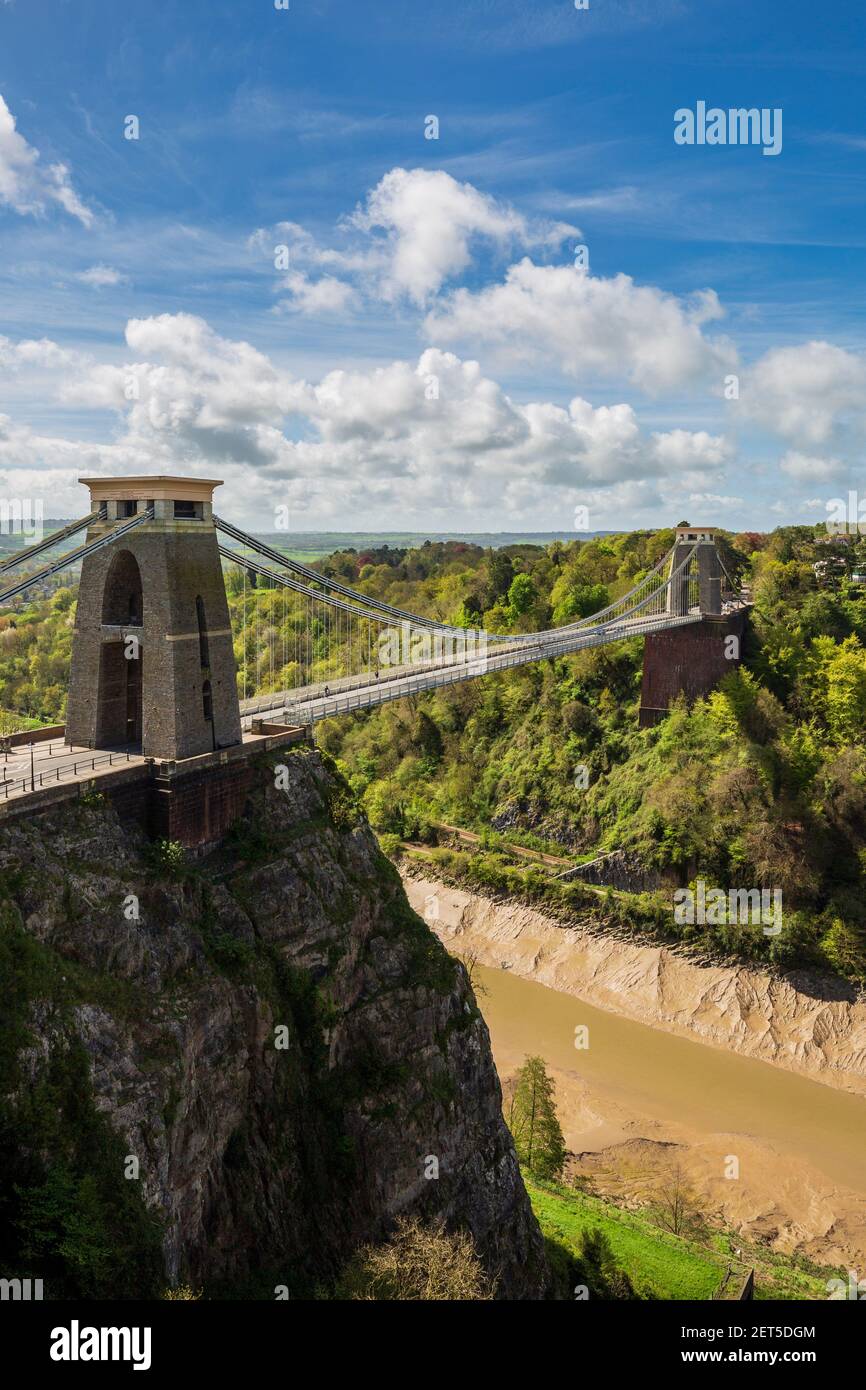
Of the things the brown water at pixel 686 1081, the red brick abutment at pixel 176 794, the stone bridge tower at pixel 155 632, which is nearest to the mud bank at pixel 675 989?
the brown water at pixel 686 1081

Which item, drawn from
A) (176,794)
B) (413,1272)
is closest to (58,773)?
(176,794)

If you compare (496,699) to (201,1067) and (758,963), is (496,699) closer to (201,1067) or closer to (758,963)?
(758,963)

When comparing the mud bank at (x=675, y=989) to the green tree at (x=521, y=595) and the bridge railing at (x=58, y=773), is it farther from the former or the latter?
the bridge railing at (x=58, y=773)

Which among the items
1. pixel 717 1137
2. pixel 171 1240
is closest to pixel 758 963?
pixel 717 1137

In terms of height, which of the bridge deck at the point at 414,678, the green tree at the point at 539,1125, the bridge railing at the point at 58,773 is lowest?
the green tree at the point at 539,1125

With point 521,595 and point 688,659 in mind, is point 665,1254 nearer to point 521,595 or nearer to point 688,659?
point 688,659

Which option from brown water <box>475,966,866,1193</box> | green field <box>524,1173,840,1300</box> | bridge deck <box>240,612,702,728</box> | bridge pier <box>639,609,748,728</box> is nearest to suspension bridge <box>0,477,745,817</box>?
bridge deck <box>240,612,702,728</box>
